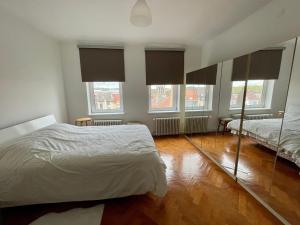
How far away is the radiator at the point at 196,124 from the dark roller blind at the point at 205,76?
791 millimetres

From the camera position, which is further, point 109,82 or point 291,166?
point 109,82

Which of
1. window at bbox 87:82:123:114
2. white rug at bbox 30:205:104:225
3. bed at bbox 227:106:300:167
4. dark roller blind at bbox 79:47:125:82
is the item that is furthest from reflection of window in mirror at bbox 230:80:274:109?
window at bbox 87:82:123:114

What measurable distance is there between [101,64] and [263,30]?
3.13 metres

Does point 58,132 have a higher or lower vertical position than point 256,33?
lower

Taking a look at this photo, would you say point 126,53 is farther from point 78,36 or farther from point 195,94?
point 195,94

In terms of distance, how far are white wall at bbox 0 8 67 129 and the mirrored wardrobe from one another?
3.23 metres

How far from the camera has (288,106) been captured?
148 centimetres

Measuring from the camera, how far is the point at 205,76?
2.97m

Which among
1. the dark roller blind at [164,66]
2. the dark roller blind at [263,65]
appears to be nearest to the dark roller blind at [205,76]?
the dark roller blind at [164,66]

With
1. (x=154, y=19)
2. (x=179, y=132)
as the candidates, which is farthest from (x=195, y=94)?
(x=154, y=19)

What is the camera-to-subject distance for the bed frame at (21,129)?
174 centimetres

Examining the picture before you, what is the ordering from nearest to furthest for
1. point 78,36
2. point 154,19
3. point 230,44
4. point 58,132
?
1. point 58,132
2. point 154,19
3. point 230,44
4. point 78,36

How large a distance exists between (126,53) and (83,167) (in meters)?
2.90

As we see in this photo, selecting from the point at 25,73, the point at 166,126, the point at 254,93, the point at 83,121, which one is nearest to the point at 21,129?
the point at 25,73
